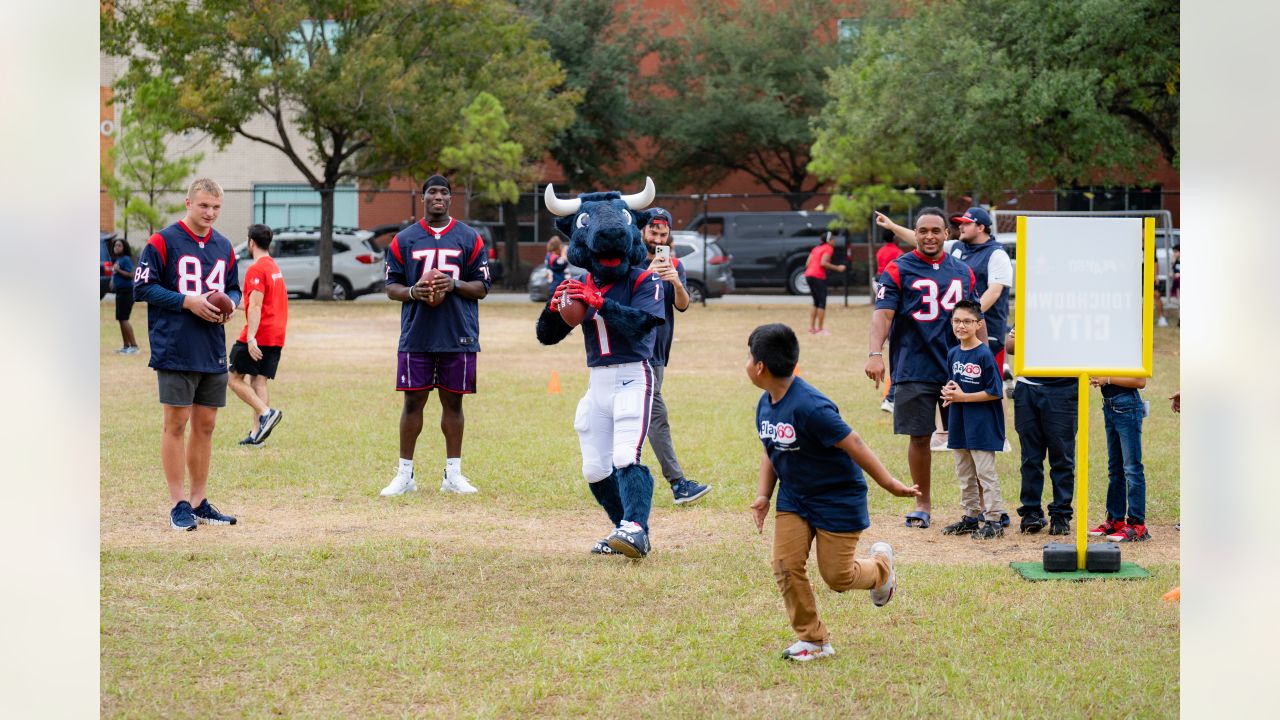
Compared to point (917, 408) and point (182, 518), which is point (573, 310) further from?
point (182, 518)

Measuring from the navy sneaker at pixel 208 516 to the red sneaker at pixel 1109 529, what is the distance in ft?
17.7

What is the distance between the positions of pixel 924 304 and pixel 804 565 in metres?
3.31

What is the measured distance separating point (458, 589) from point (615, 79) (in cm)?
3722

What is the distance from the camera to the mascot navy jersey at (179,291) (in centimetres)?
838

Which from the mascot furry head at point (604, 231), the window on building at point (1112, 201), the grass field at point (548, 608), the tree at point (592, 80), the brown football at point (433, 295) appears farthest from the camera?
the tree at point (592, 80)

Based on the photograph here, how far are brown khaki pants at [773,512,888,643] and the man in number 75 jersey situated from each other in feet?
13.3

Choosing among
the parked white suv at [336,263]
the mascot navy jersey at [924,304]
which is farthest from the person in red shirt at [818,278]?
the mascot navy jersey at [924,304]

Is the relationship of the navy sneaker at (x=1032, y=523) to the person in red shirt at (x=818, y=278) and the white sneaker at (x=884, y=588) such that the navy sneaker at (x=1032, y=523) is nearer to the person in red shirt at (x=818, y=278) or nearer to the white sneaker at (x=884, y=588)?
the white sneaker at (x=884, y=588)

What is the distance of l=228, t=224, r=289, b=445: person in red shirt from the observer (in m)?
12.0

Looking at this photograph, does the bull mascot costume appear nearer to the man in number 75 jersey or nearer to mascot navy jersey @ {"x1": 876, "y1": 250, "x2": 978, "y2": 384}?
mascot navy jersey @ {"x1": 876, "y1": 250, "x2": 978, "y2": 384}

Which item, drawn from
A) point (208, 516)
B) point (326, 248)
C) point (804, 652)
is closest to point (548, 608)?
point (804, 652)

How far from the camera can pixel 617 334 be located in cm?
788
